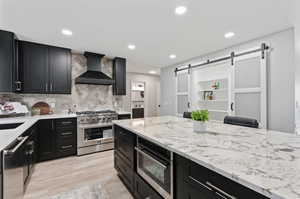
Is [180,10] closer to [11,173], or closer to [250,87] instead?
[250,87]

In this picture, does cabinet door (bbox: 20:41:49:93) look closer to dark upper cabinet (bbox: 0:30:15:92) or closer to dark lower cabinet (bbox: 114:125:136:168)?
dark upper cabinet (bbox: 0:30:15:92)

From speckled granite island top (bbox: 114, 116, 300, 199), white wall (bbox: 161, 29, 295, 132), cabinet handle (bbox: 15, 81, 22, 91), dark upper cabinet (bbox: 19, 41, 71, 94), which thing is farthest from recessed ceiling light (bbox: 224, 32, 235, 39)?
cabinet handle (bbox: 15, 81, 22, 91)

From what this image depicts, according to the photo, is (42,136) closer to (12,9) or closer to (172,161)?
(12,9)

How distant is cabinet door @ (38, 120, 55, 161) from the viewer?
9.35 feet

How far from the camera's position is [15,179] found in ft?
4.93

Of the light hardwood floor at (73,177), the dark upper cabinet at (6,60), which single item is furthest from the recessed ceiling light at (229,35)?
the dark upper cabinet at (6,60)

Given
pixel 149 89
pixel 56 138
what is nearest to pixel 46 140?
pixel 56 138

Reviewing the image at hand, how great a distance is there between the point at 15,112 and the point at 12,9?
6.57 ft

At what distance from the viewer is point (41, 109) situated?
3342 mm

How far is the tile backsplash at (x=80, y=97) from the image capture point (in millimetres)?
3324

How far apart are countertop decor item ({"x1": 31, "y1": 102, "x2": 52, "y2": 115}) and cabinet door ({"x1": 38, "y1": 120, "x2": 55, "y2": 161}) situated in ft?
2.00

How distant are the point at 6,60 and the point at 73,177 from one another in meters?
2.51

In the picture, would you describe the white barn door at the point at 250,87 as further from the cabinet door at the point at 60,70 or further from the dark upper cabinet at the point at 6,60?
the dark upper cabinet at the point at 6,60

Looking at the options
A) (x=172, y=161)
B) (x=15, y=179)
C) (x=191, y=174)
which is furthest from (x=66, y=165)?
(x=191, y=174)
